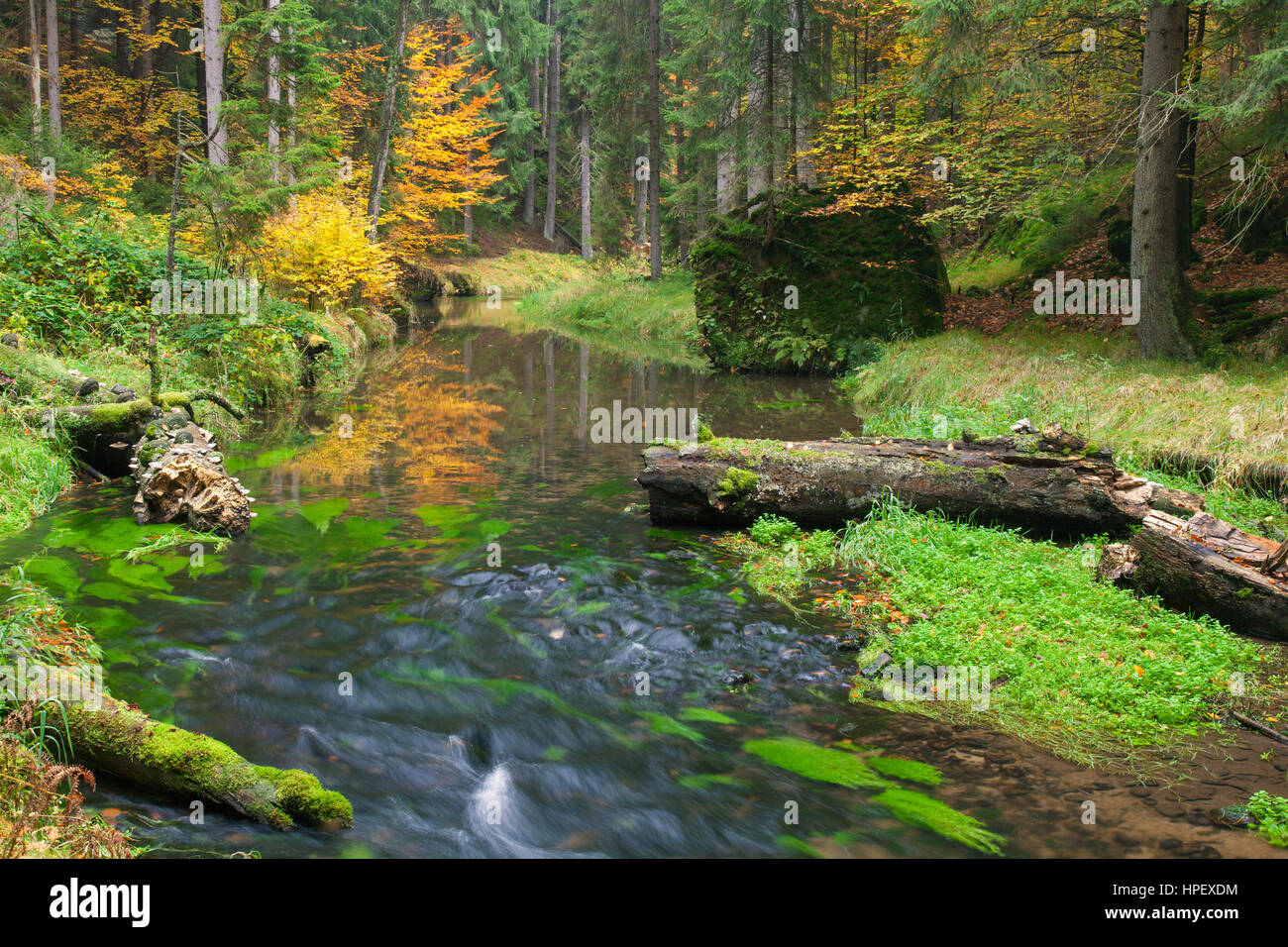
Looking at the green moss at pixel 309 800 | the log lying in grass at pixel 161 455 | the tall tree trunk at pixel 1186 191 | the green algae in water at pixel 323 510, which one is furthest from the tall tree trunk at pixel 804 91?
the green moss at pixel 309 800

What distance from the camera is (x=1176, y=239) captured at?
11.5 metres

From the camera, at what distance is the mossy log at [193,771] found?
→ 151 inches

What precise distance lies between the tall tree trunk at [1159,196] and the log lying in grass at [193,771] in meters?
12.2

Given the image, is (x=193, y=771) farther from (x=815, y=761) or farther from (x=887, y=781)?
(x=887, y=781)

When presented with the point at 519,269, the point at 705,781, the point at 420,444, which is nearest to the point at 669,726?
the point at 705,781

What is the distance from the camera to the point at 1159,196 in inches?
446

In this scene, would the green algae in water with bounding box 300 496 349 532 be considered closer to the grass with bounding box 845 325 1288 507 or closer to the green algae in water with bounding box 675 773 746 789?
the green algae in water with bounding box 675 773 746 789

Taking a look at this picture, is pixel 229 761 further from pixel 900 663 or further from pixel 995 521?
pixel 995 521

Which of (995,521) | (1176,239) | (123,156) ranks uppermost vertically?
(123,156)

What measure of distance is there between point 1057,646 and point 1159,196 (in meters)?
8.86

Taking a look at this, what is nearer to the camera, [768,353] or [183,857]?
[183,857]

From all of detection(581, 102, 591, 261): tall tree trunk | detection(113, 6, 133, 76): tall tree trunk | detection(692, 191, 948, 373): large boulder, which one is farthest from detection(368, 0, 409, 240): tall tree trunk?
detection(581, 102, 591, 261): tall tree trunk

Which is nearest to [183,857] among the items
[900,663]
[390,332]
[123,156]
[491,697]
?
[491,697]

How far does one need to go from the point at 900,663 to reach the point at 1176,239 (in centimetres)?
954
